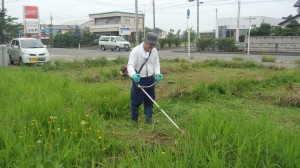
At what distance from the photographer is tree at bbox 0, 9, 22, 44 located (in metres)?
19.1

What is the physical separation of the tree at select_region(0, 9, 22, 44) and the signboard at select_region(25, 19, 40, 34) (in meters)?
6.54

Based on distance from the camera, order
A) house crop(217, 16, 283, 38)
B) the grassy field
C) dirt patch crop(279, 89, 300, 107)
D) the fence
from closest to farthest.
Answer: the grassy field < dirt patch crop(279, 89, 300, 107) < the fence < house crop(217, 16, 283, 38)

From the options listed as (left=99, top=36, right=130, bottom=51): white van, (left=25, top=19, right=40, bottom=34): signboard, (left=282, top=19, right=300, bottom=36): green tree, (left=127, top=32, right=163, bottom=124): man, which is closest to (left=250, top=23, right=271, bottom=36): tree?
(left=282, top=19, right=300, bottom=36): green tree

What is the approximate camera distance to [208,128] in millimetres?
3172

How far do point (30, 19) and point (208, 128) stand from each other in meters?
27.3

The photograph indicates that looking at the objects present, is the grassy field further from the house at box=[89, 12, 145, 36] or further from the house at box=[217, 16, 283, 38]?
the house at box=[89, 12, 145, 36]

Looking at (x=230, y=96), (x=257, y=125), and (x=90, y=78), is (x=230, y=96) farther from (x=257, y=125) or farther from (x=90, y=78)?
(x=90, y=78)

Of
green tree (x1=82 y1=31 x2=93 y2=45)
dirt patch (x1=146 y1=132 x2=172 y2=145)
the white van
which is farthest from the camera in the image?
green tree (x1=82 y1=31 x2=93 y2=45)

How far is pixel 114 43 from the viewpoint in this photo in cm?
3195

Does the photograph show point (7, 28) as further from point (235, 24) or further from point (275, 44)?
point (235, 24)

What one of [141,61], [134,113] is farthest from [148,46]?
[134,113]

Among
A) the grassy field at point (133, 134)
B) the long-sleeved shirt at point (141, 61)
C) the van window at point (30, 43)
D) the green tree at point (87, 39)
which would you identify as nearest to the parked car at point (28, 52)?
the van window at point (30, 43)

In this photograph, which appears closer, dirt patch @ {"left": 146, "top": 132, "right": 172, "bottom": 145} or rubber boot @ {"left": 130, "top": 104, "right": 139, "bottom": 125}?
dirt patch @ {"left": 146, "top": 132, "right": 172, "bottom": 145}

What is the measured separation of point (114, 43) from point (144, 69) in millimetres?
28314
